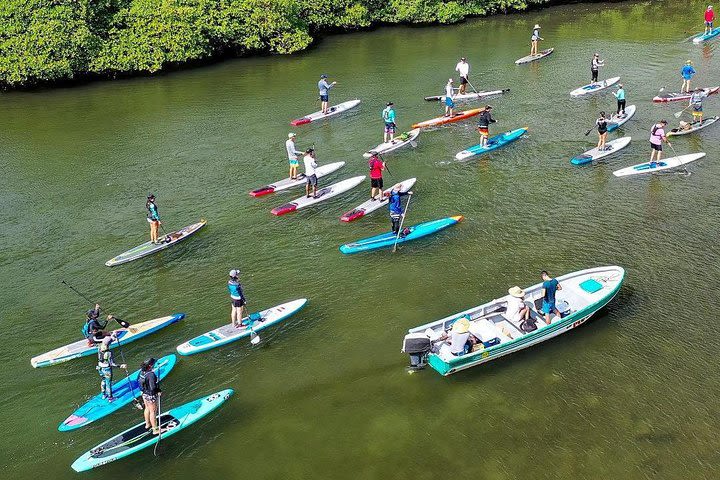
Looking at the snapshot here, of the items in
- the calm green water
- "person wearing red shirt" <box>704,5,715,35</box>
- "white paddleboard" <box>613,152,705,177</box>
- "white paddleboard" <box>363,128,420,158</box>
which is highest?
"person wearing red shirt" <box>704,5,715,35</box>

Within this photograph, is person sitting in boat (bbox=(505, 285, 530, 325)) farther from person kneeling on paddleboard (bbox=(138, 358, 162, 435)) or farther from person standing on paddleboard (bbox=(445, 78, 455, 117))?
person standing on paddleboard (bbox=(445, 78, 455, 117))

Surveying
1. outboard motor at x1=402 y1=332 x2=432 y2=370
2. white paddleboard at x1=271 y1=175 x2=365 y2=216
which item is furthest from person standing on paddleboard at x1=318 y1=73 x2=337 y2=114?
outboard motor at x1=402 y1=332 x2=432 y2=370

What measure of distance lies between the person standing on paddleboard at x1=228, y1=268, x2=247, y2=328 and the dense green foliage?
3471cm

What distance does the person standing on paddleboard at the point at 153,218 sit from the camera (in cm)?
2436

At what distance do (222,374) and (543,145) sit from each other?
21.4m

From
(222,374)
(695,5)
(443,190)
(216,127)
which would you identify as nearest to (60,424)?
(222,374)

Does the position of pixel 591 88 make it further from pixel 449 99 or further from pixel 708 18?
pixel 708 18

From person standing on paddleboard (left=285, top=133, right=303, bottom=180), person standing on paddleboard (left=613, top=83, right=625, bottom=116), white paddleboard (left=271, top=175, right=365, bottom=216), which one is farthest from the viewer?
person standing on paddleboard (left=613, top=83, right=625, bottom=116)

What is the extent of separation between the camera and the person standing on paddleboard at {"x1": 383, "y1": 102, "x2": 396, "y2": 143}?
1256 inches

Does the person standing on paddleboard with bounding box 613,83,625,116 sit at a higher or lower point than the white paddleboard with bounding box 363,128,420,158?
higher

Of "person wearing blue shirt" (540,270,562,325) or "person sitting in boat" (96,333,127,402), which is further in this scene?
"person wearing blue shirt" (540,270,562,325)

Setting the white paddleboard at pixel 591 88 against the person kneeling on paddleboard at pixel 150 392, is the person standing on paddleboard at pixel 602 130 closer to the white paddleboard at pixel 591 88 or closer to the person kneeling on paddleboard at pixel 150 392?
the white paddleboard at pixel 591 88

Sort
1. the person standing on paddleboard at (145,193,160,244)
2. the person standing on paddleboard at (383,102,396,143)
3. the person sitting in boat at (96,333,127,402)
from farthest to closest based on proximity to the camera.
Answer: the person standing on paddleboard at (383,102,396,143) < the person standing on paddleboard at (145,193,160,244) < the person sitting in boat at (96,333,127,402)

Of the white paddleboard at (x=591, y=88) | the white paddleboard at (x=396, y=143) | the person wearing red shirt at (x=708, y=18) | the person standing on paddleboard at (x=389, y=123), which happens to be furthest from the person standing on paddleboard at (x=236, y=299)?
the person wearing red shirt at (x=708, y=18)
